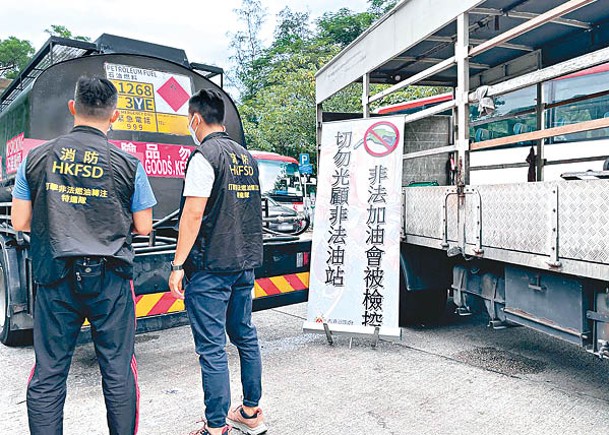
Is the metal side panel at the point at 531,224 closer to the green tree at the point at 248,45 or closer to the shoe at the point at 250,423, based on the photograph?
the shoe at the point at 250,423

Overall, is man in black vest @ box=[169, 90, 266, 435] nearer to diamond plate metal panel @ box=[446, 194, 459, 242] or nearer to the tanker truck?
the tanker truck

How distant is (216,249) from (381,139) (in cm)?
228

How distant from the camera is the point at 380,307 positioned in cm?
430

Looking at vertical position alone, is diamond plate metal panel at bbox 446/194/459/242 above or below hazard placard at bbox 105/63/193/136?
below

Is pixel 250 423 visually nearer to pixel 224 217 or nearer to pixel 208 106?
pixel 224 217

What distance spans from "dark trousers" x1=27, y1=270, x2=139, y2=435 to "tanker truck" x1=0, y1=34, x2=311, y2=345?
120 centimetres

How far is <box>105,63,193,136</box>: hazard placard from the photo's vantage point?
14.3 ft

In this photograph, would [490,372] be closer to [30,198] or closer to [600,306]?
[600,306]

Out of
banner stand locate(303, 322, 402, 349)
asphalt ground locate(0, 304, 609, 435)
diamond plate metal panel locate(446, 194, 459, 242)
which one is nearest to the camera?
asphalt ground locate(0, 304, 609, 435)

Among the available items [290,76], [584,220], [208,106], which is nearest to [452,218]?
[584,220]

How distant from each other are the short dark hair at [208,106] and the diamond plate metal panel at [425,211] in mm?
1874

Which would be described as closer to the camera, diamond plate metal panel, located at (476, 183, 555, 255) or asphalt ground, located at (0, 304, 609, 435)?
diamond plate metal panel, located at (476, 183, 555, 255)

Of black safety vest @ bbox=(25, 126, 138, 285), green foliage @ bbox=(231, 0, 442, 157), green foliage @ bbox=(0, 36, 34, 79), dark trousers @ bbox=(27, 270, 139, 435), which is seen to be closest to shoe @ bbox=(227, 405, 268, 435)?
dark trousers @ bbox=(27, 270, 139, 435)

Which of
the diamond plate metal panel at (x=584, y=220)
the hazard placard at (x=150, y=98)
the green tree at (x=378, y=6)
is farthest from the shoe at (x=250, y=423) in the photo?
the green tree at (x=378, y=6)
